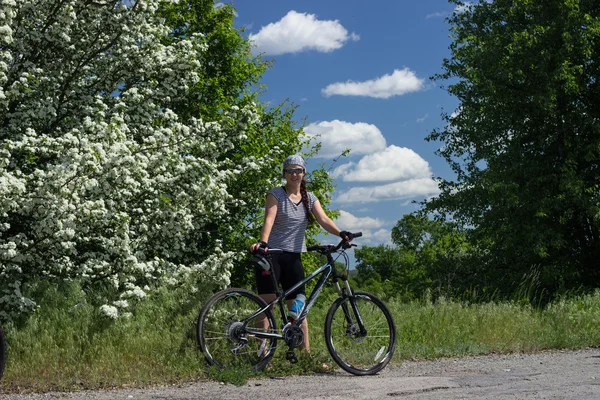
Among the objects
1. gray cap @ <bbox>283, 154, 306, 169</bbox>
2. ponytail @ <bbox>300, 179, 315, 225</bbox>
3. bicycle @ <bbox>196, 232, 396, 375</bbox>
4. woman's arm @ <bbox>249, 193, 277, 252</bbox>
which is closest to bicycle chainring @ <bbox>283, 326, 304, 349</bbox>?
bicycle @ <bbox>196, 232, 396, 375</bbox>

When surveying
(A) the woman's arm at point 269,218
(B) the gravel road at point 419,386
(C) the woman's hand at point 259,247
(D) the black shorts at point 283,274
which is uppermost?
(A) the woman's arm at point 269,218

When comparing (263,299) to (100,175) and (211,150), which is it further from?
(211,150)

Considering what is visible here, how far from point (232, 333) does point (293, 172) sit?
1922mm

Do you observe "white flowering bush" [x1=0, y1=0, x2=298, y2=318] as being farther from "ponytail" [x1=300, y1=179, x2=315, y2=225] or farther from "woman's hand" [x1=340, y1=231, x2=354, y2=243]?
"woman's hand" [x1=340, y1=231, x2=354, y2=243]

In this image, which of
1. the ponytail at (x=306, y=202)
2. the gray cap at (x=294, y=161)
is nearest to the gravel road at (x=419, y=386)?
the ponytail at (x=306, y=202)

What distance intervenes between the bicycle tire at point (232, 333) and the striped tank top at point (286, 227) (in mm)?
684

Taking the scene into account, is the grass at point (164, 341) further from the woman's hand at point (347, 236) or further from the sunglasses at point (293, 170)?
the sunglasses at point (293, 170)

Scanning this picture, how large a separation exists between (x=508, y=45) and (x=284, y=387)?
1848cm

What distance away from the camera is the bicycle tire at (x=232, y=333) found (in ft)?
22.7

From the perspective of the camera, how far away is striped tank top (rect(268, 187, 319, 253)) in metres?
7.30

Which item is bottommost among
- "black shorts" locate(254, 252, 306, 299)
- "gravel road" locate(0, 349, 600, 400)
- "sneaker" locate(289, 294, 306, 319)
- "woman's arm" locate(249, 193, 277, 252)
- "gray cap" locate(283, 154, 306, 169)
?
"gravel road" locate(0, 349, 600, 400)

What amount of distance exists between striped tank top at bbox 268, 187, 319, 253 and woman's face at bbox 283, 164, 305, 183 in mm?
205

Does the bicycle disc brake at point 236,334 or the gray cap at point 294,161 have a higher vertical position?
the gray cap at point 294,161

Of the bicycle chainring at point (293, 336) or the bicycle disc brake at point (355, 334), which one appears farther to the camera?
the bicycle disc brake at point (355, 334)
